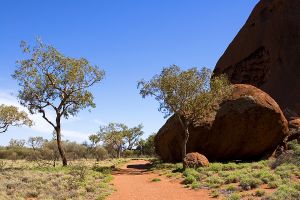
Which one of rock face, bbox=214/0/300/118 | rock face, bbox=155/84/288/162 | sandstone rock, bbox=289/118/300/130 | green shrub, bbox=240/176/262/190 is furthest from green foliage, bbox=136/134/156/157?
green shrub, bbox=240/176/262/190

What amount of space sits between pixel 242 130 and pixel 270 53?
18886 millimetres

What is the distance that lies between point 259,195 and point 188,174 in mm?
8138

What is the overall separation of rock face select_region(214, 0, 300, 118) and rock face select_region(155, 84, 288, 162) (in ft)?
30.5

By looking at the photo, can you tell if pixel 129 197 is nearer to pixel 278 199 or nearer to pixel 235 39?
pixel 278 199

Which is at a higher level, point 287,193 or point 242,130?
point 242,130

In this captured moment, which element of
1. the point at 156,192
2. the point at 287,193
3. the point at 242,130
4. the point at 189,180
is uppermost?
the point at 242,130

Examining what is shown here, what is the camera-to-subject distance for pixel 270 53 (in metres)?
48.2

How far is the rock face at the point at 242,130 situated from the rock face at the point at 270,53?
9282 mm

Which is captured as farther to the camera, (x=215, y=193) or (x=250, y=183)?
(x=250, y=183)

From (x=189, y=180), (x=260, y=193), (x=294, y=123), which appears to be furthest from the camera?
(x=294, y=123)

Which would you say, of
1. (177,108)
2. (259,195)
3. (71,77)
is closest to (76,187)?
(259,195)

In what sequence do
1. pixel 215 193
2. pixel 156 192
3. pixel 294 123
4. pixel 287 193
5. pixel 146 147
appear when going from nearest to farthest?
pixel 287 193 < pixel 215 193 < pixel 156 192 < pixel 294 123 < pixel 146 147

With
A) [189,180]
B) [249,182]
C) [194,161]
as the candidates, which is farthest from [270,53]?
[249,182]

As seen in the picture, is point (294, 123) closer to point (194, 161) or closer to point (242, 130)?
point (242, 130)
